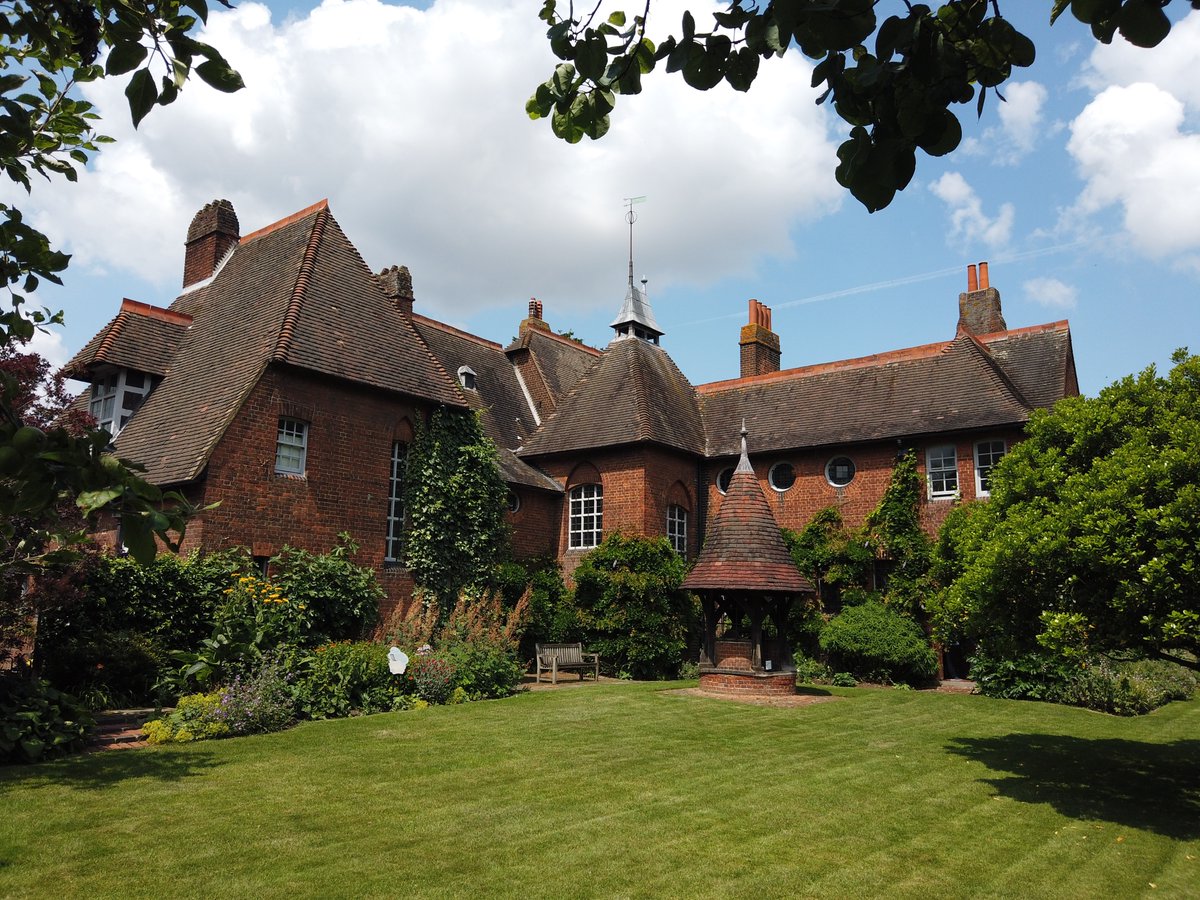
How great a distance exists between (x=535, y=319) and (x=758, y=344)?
8.63 m

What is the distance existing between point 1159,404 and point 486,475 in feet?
46.3

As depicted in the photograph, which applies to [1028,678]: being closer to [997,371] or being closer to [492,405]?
[997,371]

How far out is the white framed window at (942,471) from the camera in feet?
69.9

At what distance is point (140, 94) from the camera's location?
242 cm

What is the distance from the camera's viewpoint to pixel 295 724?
39.4 feet

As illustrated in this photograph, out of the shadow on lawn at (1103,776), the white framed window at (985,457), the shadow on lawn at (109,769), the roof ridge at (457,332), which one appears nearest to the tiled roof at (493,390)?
the roof ridge at (457,332)

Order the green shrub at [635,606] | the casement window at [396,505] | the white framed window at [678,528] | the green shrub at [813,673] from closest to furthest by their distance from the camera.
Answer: the casement window at [396,505]
the green shrub at [635,606]
the green shrub at [813,673]
the white framed window at [678,528]

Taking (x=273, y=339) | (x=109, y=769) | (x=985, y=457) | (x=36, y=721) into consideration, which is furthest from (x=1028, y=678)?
(x=36, y=721)

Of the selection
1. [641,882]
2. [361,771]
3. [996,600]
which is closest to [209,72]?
[641,882]

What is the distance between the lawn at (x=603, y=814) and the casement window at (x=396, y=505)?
6.60m

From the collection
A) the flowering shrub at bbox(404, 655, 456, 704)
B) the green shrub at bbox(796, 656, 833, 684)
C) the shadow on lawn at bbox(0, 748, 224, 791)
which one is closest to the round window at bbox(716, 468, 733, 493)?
the green shrub at bbox(796, 656, 833, 684)

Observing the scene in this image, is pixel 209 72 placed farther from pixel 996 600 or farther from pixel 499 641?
pixel 499 641

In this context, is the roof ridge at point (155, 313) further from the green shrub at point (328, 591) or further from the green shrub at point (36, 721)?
the green shrub at point (36, 721)

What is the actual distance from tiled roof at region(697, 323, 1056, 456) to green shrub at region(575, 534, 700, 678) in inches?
209
